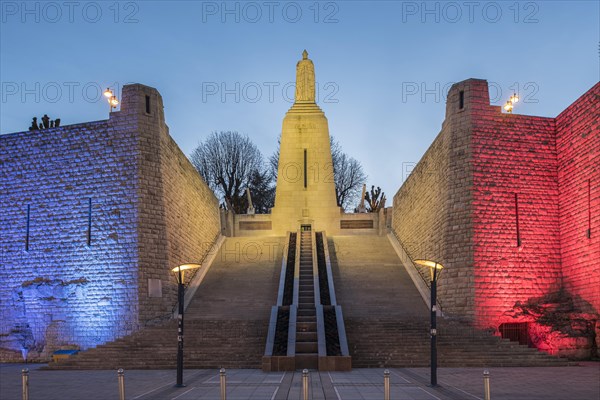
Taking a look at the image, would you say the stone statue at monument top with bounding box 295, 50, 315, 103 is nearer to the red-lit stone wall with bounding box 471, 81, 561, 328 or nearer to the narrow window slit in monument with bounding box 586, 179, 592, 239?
the red-lit stone wall with bounding box 471, 81, 561, 328

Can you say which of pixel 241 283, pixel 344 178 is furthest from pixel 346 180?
pixel 241 283

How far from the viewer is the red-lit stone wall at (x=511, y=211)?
16.7 meters

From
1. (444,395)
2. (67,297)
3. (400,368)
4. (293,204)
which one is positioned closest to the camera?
(444,395)

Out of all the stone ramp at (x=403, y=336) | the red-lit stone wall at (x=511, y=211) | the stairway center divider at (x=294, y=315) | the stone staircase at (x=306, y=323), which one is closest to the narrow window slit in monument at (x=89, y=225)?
the stairway center divider at (x=294, y=315)

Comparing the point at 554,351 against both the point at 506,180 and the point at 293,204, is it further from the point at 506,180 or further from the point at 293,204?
A: the point at 293,204

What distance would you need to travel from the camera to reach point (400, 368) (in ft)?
43.3

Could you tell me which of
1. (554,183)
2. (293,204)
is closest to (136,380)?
(554,183)

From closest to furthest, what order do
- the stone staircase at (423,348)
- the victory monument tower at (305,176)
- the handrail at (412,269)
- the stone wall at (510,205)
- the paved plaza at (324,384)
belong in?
the paved plaza at (324,384)
the stone staircase at (423,348)
the stone wall at (510,205)
the handrail at (412,269)
the victory monument tower at (305,176)

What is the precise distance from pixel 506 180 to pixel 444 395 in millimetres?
10070

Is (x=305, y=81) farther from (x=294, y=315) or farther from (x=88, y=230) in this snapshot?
(x=294, y=315)

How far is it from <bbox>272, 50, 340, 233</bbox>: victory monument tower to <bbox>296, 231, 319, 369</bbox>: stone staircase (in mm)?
9024

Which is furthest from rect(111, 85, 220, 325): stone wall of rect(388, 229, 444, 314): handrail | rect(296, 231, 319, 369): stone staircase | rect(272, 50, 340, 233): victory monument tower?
rect(272, 50, 340, 233): victory monument tower

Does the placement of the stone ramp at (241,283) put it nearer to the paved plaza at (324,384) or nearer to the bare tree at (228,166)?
the paved plaza at (324,384)

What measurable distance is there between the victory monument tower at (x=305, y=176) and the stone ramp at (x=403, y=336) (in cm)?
1040
